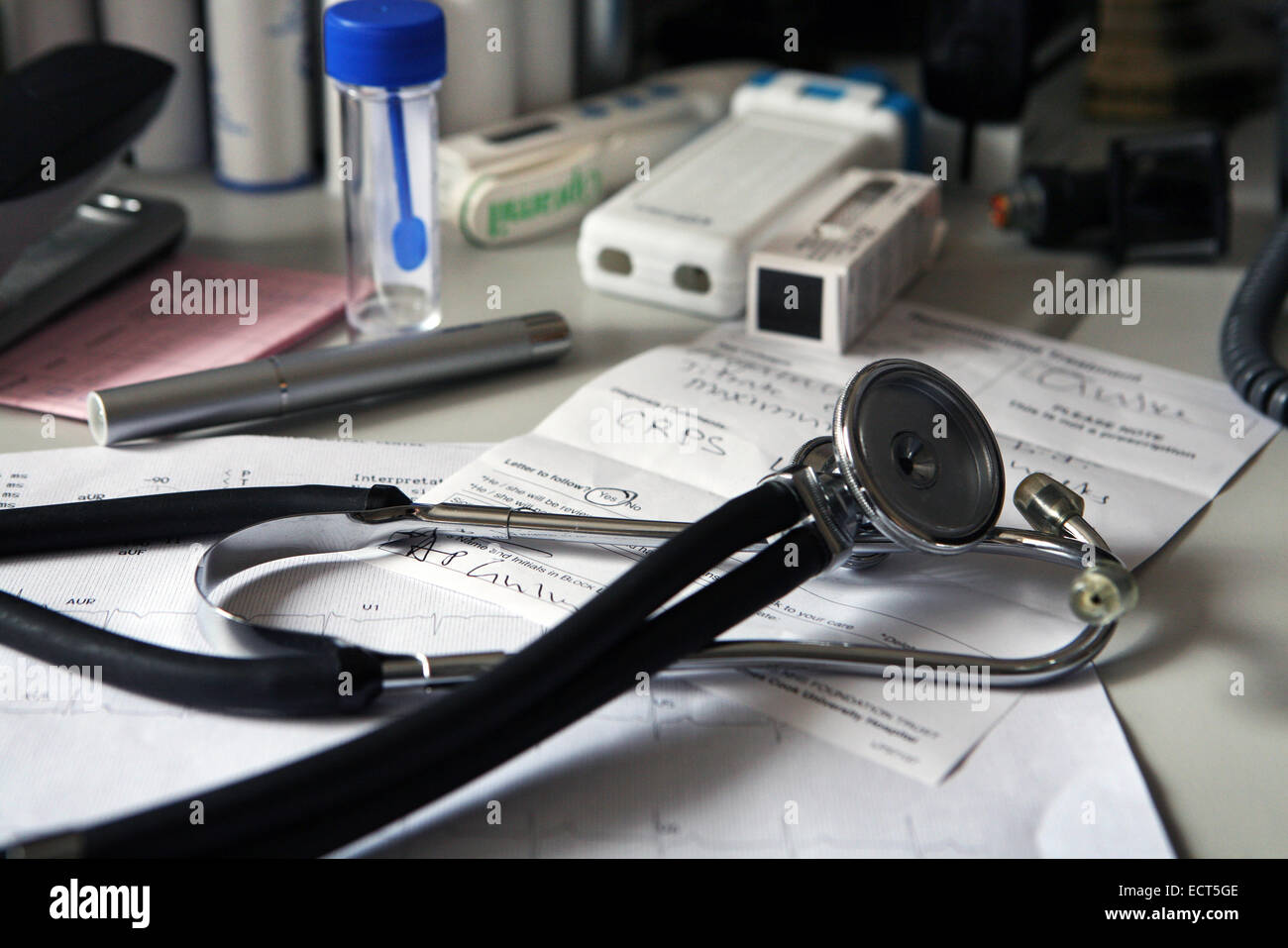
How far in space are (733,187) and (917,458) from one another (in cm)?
33

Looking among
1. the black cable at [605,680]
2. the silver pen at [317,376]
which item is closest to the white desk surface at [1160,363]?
the silver pen at [317,376]

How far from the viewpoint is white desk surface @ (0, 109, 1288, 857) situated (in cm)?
43

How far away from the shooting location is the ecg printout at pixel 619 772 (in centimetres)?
38

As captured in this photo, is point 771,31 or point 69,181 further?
point 771,31

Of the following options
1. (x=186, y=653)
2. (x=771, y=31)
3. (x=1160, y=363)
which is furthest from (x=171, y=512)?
(x=771, y=31)

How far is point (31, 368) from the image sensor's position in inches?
25.0

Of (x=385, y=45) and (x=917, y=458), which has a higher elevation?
(x=385, y=45)

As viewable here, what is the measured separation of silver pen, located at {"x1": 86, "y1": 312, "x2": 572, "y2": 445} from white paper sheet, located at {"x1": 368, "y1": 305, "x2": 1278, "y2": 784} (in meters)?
0.05

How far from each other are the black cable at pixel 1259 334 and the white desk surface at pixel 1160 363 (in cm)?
2

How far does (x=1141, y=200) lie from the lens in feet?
2.63

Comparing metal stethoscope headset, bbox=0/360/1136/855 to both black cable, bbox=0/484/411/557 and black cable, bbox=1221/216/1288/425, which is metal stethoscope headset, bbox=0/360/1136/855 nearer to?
black cable, bbox=0/484/411/557

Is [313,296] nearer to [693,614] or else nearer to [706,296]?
[706,296]

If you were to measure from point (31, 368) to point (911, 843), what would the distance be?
49cm

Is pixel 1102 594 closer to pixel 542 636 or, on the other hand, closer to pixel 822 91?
pixel 542 636
